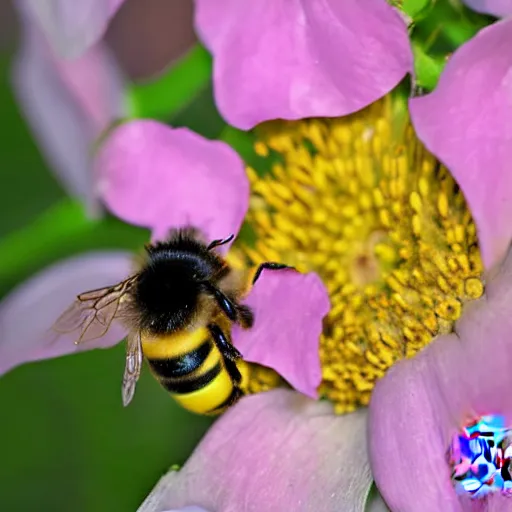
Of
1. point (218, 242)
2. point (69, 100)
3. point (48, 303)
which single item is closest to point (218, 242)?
point (218, 242)

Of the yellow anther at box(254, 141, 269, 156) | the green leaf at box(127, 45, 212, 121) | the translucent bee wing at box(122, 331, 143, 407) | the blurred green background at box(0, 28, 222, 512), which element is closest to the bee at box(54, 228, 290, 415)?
the translucent bee wing at box(122, 331, 143, 407)

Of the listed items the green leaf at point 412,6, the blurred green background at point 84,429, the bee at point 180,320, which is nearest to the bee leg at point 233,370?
the bee at point 180,320

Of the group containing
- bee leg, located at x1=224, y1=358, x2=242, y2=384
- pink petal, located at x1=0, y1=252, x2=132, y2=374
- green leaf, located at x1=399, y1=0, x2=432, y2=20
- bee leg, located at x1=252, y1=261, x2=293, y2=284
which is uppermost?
green leaf, located at x1=399, y1=0, x2=432, y2=20

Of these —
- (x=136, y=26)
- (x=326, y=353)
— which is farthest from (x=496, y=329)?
(x=136, y=26)

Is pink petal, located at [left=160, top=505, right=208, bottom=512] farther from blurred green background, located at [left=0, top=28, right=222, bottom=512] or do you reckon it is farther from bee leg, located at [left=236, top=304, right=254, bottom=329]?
blurred green background, located at [left=0, top=28, right=222, bottom=512]

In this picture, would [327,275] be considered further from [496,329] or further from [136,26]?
[136,26]

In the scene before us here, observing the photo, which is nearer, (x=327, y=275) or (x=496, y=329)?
(x=496, y=329)

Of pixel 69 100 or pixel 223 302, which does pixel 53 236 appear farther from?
pixel 223 302
